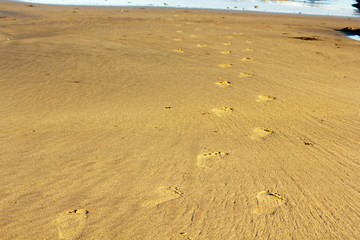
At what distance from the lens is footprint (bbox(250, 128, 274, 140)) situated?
3400mm

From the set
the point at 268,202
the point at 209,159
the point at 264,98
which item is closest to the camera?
the point at 268,202

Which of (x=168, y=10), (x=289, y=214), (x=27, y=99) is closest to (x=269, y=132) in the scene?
(x=289, y=214)

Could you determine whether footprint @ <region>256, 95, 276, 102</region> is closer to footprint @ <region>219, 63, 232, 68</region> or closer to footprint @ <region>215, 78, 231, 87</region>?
footprint @ <region>215, 78, 231, 87</region>

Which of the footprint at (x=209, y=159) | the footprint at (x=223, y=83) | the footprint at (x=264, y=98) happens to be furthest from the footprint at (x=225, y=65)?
the footprint at (x=209, y=159)

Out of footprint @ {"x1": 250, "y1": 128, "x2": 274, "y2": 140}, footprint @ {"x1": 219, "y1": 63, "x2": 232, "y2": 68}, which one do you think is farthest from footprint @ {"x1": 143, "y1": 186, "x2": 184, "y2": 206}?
footprint @ {"x1": 219, "y1": 63, "x2": 232, "y2": 68}

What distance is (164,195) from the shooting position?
2361mm

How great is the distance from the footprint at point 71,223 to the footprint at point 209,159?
1.04m

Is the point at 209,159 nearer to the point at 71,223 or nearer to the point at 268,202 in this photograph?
the point at 268,202

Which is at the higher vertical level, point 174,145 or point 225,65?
point 225,65

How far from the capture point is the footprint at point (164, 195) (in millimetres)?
2277

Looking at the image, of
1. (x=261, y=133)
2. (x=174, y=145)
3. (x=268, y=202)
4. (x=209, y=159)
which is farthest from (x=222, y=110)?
(x=268, y=202)

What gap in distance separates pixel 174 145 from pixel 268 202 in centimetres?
109

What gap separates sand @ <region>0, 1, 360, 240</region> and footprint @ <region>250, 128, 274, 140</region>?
0.02 meters

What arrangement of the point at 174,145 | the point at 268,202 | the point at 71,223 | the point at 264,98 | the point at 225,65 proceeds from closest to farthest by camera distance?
1. the point at 71,223
2. the point at 268,202
3. the point at 174,145
4. the point at 264,98
5. the point at 225,65
